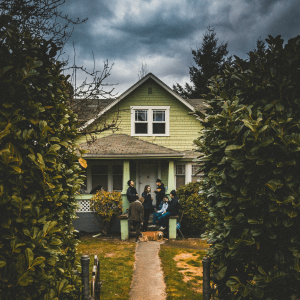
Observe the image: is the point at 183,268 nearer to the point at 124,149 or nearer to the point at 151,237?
the point at 151,237

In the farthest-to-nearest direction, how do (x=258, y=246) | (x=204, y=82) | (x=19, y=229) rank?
(x=204, y=82) → (x=258, y=246) → (x=19, y=229)

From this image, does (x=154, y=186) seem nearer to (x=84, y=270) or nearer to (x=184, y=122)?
(x=184, y=122)

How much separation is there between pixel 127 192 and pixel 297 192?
9906 mm

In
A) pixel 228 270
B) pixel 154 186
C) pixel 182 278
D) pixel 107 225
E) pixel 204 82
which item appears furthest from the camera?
pixel 204 82

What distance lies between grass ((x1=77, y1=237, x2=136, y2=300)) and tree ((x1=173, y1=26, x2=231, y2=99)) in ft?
86.7

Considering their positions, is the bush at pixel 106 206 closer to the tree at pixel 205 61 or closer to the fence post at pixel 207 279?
the fence post at pixel 207 279

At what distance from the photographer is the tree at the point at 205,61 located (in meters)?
34.0

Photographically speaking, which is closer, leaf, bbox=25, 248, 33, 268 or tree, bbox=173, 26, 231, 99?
leaf, bbox=25, 248, 33, 268

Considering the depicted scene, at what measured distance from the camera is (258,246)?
270 cm

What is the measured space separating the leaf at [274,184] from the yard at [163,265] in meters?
2.87

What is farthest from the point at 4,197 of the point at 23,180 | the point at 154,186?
the point at 154,186

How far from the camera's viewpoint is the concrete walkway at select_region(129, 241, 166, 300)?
5.78 meters

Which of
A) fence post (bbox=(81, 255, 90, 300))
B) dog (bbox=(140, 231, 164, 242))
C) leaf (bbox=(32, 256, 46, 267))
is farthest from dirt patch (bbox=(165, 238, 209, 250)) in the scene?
leaf (bbox=(32, 256, 46, 267))

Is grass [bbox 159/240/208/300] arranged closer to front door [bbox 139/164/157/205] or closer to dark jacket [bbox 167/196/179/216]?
dark jacket [bbox 167/196/179/216]
